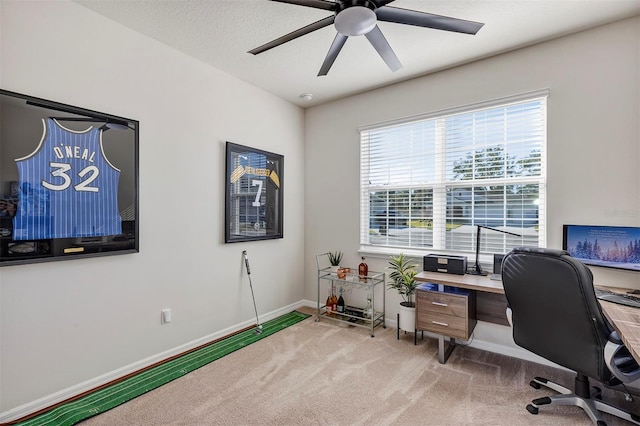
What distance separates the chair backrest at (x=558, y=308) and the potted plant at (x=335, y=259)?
2078mm

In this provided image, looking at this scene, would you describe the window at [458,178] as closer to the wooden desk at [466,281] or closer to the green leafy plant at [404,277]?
Result: the green leafy plant at [404,277]

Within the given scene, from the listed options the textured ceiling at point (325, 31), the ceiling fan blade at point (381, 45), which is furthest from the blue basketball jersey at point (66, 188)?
the ceiling fan blade at point (381, 45)

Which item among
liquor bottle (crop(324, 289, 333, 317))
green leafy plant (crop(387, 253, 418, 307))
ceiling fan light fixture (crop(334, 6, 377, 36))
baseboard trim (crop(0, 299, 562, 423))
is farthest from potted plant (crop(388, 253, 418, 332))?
ceiling fan light fixture (crop(334, 6, 377, 36))

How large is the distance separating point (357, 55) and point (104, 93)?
6.93 ft

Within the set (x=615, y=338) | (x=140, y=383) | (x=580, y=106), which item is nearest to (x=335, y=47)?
(x=580, y=106)

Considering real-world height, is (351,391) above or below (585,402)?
below

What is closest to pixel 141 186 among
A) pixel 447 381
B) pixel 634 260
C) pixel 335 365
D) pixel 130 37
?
pixel 130 37

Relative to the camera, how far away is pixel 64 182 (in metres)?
2.12

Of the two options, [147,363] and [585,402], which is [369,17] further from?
[147,363]

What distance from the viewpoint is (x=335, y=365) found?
104 inches

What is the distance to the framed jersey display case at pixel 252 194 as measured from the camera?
10.8 ft

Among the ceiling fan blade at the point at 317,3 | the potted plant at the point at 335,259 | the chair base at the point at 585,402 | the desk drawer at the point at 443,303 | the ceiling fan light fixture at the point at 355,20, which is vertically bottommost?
the chair base at the point at 585,402

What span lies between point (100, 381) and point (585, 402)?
3.32 m

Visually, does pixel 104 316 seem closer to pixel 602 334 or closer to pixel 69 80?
pixel 69 80
